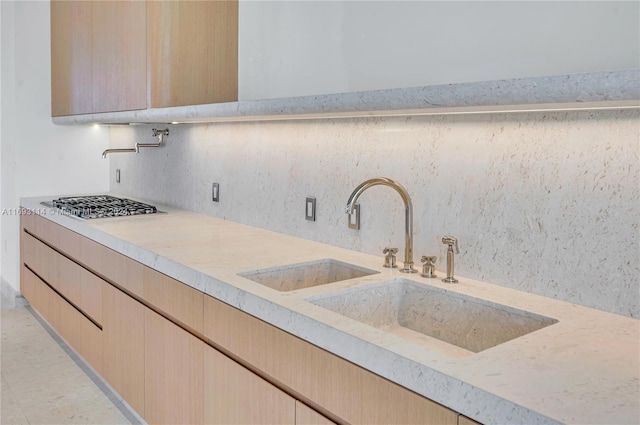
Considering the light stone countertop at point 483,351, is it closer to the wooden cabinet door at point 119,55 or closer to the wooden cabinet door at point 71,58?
the wooden cabinet door at point 119,55

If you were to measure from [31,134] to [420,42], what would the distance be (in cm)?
320

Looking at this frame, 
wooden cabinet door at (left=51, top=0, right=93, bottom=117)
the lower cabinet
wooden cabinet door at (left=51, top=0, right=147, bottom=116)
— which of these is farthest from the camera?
wooden cabinet door at (left=51, top=0, right=93, bottom=117)

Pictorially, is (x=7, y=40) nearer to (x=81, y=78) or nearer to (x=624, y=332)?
(x=81, y=78)

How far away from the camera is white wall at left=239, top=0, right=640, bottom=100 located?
4.75 ft

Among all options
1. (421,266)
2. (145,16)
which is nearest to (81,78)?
(145,16)

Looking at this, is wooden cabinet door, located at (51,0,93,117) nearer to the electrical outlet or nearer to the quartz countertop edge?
the electrical outlet

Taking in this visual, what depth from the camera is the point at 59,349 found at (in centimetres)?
337

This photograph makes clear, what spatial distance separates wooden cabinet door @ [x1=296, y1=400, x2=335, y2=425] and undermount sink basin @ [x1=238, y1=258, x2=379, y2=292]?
541 mm

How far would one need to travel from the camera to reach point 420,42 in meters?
1.90

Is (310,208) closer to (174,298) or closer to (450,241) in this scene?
(174,298)

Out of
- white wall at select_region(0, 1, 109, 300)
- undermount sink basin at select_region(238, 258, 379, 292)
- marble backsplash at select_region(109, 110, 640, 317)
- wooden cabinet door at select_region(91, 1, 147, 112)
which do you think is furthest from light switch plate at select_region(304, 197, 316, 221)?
white wall at select_region(0, 1, 109, 300)

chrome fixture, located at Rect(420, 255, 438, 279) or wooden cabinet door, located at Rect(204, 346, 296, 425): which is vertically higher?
chrome fixture, located at Rect(420, 255, 438, 279)

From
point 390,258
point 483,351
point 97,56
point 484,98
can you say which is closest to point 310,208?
point 390,258

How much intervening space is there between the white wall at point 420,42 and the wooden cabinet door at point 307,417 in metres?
1.07
